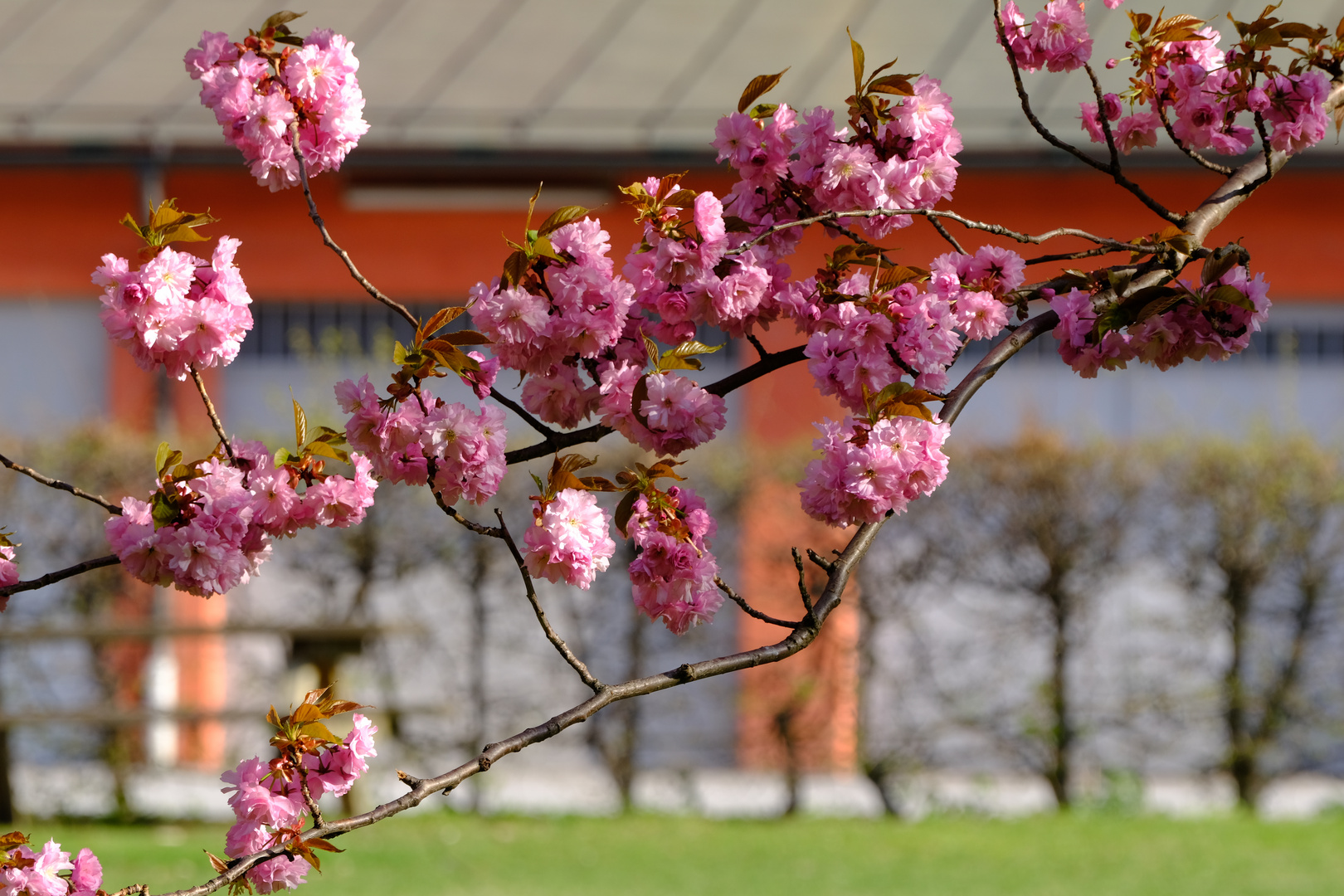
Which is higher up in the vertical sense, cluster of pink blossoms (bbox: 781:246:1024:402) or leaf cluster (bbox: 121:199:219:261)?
leaf cluster (bbox: 121:199:219:261)

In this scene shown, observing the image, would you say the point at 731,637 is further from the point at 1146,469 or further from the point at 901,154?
the point at 901,154

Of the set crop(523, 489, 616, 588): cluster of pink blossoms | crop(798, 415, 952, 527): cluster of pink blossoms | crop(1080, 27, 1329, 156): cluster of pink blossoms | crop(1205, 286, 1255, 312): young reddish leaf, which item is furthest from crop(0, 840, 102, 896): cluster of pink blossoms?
crop(1080, 27, 1329, 156): cluster of pink blossoms

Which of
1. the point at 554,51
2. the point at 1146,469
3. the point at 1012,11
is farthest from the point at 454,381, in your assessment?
the point at 1012,11

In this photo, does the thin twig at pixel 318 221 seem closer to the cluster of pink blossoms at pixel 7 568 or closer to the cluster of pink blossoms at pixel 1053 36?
the cluster of pink blossoms at pixel 7 568

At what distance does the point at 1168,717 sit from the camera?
783 centimetres

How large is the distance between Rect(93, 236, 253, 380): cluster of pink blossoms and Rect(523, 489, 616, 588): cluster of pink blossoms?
431mm

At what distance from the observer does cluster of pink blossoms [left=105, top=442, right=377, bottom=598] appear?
194 cm

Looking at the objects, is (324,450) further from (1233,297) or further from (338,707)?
(1233,297)

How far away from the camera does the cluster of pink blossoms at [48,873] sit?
72.3 inches

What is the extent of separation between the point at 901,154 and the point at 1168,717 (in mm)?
6365

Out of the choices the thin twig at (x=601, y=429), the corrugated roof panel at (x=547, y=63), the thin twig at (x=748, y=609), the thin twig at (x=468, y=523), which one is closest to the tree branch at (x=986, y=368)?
the thin twig at (x=601, y=429)

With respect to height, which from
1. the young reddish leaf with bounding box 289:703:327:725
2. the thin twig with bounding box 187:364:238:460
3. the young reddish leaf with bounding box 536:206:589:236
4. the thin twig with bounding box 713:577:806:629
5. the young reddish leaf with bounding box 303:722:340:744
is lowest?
the young reddish leaf with bounding box 303:722:340:744

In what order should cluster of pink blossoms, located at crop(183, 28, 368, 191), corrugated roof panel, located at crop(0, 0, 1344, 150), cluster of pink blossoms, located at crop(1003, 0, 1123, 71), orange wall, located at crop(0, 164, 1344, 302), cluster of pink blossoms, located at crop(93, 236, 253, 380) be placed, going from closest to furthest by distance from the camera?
1. cluster of pink blossoms, located at crop(93, 236, 253, 380)
2. cluster of pink blossoms, located at crop(183, 28, 368, 191)
3. cluster of pink blossoms, located at crop(1003, 0, 1123, 71)
4. orange wall, located at crop(0, 164, 1344, 302)
5. corrugated roof panel, located at crop(0, 0, 1344, 150)

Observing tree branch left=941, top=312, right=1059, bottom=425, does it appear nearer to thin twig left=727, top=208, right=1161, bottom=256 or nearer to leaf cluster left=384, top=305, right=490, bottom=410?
thin twig left=727, top=208, right=1161, bottom=256
